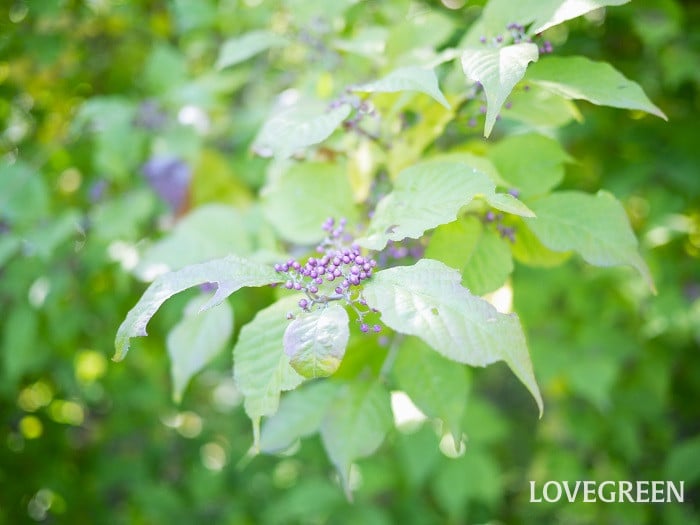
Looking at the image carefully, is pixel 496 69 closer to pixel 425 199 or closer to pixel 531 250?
pixel 425 199

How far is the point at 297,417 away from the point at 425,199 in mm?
564

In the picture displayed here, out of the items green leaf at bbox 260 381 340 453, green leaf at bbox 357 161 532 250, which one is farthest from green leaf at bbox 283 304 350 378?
green leaf at bbox 260 381 340 453

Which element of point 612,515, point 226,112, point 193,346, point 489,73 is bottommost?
point 612,515

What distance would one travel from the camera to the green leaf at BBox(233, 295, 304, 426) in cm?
90

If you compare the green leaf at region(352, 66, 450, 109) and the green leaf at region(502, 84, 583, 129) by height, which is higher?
the green leaf at region(352, 66, 450, 109)

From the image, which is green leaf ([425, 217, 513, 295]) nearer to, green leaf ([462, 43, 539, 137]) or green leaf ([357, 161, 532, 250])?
green leaf ([357, 161, 532, 250])

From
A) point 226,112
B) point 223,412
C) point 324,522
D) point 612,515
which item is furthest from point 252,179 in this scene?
point 612,515

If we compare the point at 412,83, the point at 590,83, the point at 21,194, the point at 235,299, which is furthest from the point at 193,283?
the point at 21,194

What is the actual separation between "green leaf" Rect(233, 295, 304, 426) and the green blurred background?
874mm

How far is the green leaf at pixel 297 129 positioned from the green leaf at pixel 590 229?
423 mm

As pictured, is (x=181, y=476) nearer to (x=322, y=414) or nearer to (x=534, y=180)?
(x=322, y=414)

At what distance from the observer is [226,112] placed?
2.60m

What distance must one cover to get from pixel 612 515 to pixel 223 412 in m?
1.88

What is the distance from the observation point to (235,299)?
1.99m
